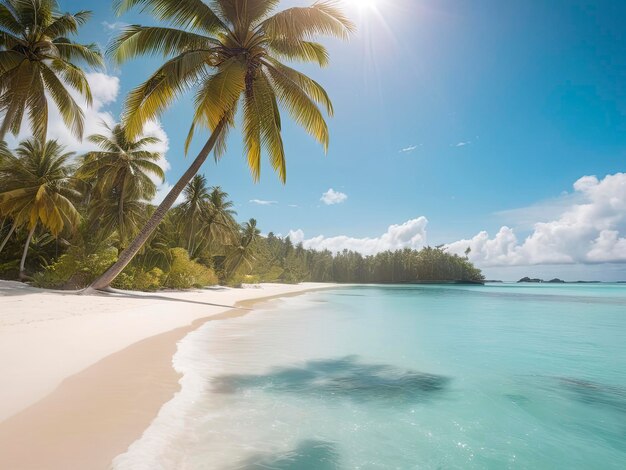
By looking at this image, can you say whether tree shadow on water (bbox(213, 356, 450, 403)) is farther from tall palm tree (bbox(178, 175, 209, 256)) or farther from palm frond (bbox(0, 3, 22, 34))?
tall palm tree (bbox(178, 175, 209, 256))

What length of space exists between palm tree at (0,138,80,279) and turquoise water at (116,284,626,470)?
13094 millimetres

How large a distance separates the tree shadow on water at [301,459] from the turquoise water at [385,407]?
16 millimetres

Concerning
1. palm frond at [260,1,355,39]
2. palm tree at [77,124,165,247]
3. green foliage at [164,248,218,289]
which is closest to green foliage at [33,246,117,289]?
palm tree at [77,124,165,247]

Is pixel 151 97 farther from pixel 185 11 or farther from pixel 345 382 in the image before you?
pixel 345 382

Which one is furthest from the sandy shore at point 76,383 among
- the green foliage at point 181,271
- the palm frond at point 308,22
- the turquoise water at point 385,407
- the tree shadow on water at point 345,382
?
the green foliage at point 181,271

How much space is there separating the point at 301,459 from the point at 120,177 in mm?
21470

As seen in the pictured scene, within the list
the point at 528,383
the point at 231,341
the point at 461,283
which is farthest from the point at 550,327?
the point at 461,283

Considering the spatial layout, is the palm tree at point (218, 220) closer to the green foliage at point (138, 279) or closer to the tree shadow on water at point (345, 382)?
the green foliage at point (138, 279)

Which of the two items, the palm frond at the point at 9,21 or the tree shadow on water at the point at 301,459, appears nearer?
the tree shadow on water at the point at 301,459

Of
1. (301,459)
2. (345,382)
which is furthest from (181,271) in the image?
(301,459)

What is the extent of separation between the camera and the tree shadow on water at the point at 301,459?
2934mm

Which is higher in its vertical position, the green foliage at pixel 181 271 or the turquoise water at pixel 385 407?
the green foliage at pixel 181 271

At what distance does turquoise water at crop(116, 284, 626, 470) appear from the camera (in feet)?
10.5

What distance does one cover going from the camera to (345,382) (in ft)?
18.4
